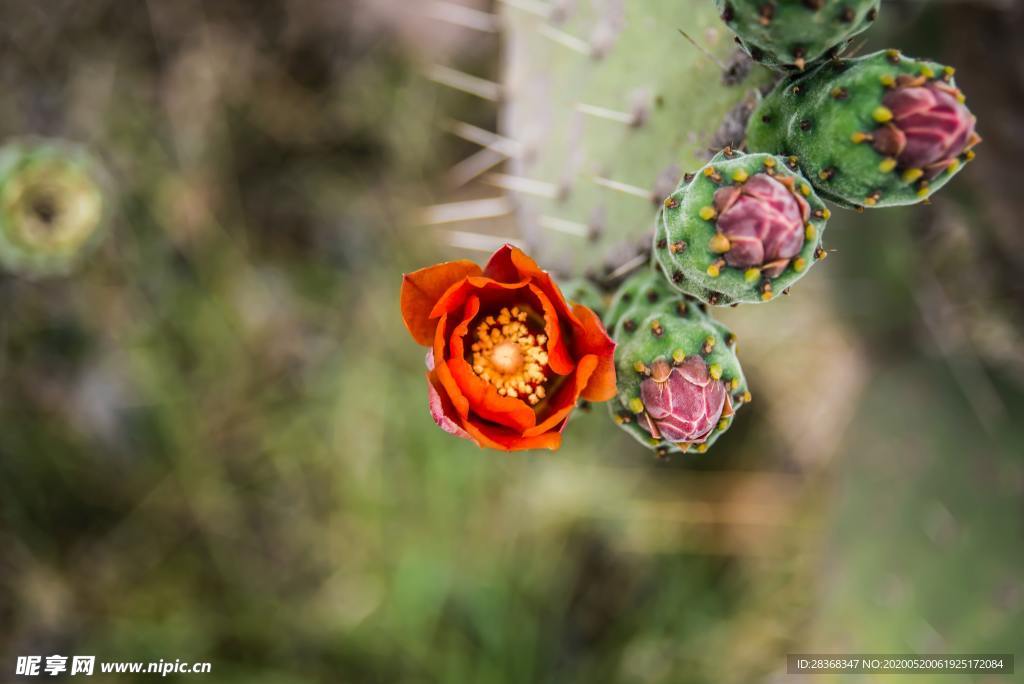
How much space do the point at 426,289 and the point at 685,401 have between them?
315 mm

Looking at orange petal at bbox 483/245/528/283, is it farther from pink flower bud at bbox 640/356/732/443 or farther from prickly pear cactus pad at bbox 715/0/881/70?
→ prickly pear cactus pad at bbox 715/0/881/70

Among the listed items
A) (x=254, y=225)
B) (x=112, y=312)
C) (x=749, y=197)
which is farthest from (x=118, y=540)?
(x=749, y=197)

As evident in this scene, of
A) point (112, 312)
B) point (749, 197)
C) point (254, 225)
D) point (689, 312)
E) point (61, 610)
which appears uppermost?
point (749, 197)

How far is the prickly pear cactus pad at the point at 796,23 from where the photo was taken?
28.7 inches

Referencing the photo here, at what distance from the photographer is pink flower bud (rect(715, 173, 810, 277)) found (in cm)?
74

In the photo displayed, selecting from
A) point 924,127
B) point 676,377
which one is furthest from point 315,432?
point 924,127

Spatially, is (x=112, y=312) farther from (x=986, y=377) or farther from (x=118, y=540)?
(x=986, y=377)

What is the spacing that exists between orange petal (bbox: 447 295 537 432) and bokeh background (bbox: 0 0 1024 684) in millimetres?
1285

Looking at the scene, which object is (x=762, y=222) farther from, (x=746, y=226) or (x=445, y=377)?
(x=445, y=377)

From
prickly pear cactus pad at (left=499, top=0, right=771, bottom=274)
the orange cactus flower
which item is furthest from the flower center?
prickly pear cactus pad at (left=499, top=0, right=771, bottom=274)

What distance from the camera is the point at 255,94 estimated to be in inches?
101

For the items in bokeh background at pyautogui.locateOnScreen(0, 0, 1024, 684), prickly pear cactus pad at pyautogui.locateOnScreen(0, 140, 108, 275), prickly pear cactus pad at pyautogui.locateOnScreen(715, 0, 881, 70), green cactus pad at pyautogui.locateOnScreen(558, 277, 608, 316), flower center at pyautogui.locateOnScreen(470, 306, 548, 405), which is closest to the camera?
prickly pear cactus pad at pyautogui.locateOnScreen(715, 0, 881, 70)

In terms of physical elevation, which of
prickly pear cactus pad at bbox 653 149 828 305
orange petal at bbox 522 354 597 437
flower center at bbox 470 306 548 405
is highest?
prickly pear cactus pad at bbox 653 149 828 305

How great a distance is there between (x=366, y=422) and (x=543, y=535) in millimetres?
655
